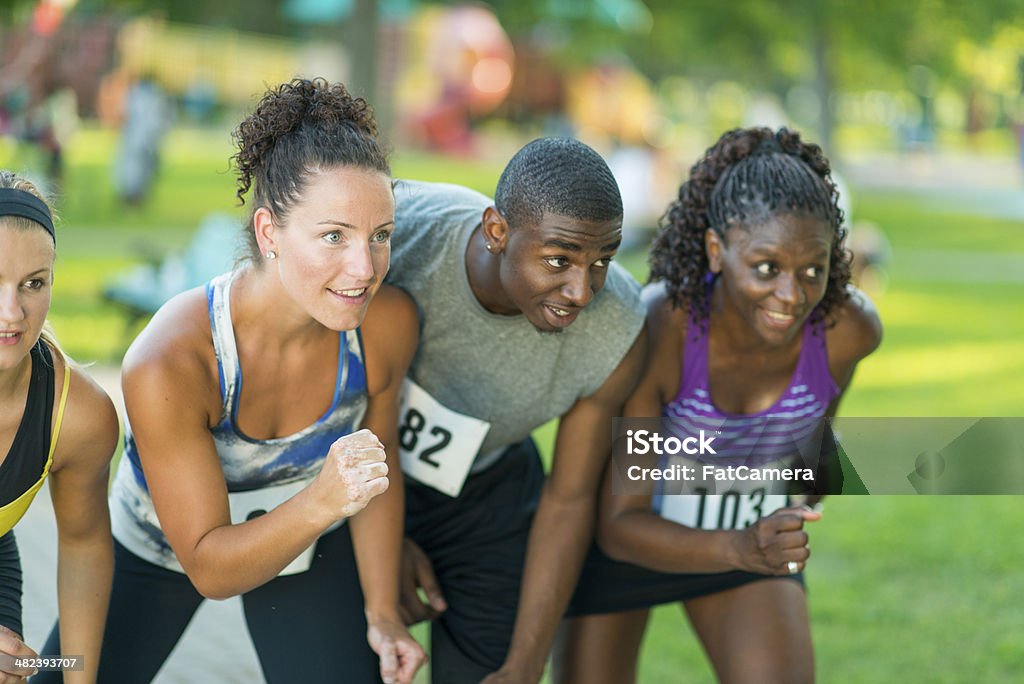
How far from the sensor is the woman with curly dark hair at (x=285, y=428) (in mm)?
2740

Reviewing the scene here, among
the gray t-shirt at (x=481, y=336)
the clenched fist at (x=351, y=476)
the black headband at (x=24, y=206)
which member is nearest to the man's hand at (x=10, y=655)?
the clenched fist at (x=351, y=476)

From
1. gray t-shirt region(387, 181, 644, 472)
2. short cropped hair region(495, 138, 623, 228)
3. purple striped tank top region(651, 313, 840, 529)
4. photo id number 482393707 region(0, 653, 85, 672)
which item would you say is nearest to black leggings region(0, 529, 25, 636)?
photo id number 482393707 region(0, 653, 85, 672)

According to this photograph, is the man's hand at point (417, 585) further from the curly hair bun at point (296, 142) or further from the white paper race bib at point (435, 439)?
the curly hair bun at point (296, 142)

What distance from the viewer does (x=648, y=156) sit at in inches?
756

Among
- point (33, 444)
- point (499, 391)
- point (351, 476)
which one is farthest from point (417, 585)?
point (33, 444)

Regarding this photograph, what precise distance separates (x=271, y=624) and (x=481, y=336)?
3.07 ft

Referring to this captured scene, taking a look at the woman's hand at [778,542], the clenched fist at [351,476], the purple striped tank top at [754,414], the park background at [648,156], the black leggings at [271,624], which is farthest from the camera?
the park background at [648,156]

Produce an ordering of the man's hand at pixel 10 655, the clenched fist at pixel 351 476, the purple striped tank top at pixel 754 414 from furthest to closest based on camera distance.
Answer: the purple striped tank top at pixel 754 414, the man's hand at pixel 10 655, the clenched fist at pixel 351 476

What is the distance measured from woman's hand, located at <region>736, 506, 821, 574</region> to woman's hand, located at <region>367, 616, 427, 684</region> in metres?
0.87

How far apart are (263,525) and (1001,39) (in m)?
17.8

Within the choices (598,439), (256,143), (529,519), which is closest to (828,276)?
(598,439)

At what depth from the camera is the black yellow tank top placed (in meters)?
2.71

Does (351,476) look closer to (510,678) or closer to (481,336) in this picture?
(481,336)

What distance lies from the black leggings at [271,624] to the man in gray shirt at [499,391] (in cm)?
32
